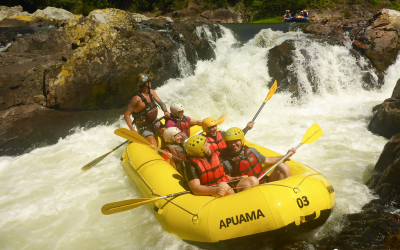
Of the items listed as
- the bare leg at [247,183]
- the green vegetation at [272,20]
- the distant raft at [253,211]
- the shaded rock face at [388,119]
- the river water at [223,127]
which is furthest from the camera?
the green vegetation at [272,20]

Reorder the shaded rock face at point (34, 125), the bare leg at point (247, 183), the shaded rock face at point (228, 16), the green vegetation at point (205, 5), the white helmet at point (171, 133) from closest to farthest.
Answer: the bare leg at point (247, 183)
the white helmet at point (171, 133)
the shaded rock face at point (34, 125)
the green vegetation at point (205, 5)
the shaded rock face at point (228, 16)

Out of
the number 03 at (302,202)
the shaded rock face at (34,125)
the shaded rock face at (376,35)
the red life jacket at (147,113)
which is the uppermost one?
the shaded rock face at (376,35)

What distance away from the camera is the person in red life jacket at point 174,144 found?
351cm

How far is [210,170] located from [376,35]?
9234mm

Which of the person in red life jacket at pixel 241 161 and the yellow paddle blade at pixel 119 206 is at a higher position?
the person in red life jacket at pixel 241 161

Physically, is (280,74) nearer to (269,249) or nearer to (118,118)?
(118,118)

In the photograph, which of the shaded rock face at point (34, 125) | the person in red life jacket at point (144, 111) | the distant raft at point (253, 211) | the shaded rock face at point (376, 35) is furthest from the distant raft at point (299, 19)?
the distant raft at point (253, 211)

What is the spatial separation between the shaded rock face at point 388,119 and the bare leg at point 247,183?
3.85m

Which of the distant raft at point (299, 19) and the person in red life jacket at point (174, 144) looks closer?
the person in red life jacket at point (174, 144)

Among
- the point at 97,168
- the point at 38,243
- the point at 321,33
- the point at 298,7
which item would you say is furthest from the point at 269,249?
the point at 298,7

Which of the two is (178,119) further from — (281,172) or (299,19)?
(299,19)

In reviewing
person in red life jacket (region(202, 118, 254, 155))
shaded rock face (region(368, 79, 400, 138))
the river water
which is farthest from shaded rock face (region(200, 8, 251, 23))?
person in red life jacket (region(202, 118, 254, 155))

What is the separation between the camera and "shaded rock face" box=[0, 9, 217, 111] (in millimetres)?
6195

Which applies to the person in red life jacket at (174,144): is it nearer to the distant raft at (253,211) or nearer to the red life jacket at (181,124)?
the red life jacket at (181,124)
